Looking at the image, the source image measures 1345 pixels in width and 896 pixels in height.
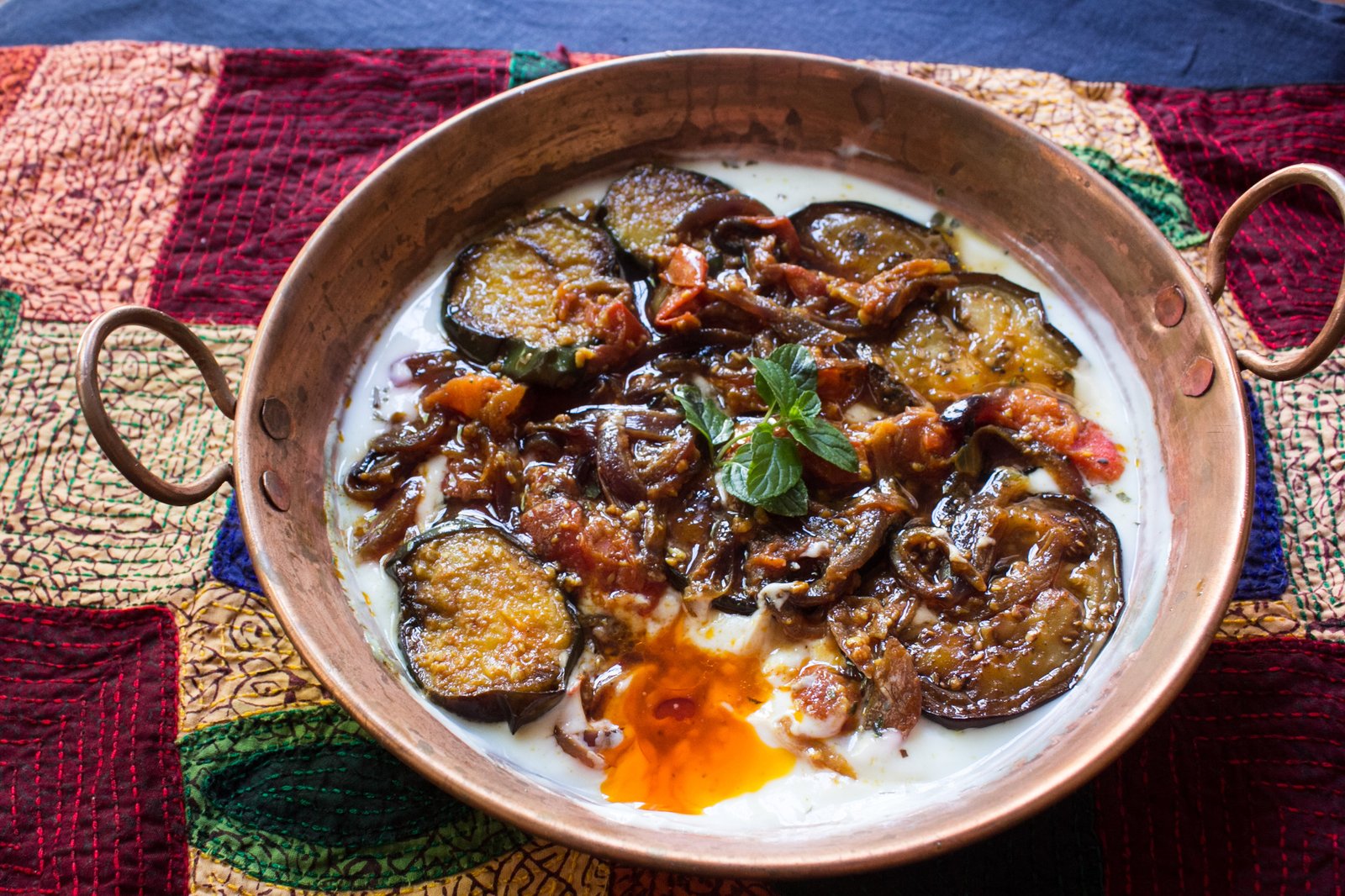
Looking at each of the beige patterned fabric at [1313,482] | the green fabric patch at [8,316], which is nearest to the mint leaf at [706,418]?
the beige patterned fabric at [1313,482]

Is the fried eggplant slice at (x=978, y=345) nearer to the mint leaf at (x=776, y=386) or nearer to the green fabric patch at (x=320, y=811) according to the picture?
the mint leaf at (x=776, y=386)

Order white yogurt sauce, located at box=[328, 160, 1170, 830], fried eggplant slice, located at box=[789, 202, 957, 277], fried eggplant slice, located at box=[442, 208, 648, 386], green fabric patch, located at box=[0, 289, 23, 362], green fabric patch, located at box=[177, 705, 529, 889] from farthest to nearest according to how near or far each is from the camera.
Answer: green fabric patch, located at box=[0, 289, 23, 362]
fried eggplant slice, located at box=[789, 202, 957, 277]
fried eggplant slice, located at box=[442, 208, 648, 386]
green fabric patch, located at box=[177, 705, 529, 889]
white yogurt sauce, located at box=[328, 160, 1170, 830]

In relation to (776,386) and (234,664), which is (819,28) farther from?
(234,664)

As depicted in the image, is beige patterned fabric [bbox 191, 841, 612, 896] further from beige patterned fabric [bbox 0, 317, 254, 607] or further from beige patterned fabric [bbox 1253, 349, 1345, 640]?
beige patterned fabric [bbox 1253, 349, 1345, 640]

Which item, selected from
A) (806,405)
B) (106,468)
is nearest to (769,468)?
(806,405)

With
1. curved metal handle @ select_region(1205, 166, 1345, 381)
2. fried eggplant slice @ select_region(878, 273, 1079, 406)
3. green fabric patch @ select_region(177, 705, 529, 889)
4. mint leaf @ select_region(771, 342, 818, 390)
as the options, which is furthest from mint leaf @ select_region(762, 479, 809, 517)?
curved metal handle @ select_region(1205, 166, 1345, 381)
